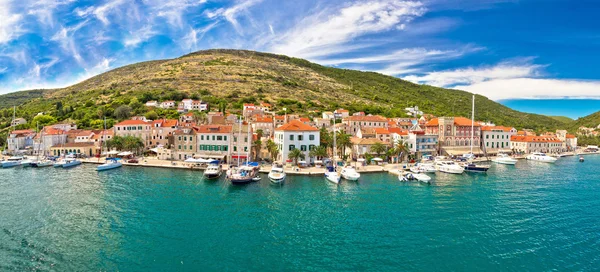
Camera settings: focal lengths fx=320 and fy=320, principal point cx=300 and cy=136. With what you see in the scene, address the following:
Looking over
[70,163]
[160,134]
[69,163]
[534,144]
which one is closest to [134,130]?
[160,134]

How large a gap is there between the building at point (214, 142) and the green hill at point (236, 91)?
1561 inches

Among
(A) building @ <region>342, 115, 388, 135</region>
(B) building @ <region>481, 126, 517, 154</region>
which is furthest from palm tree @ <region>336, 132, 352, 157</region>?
(B) building @ <region>481, 126, 517, 154</region>

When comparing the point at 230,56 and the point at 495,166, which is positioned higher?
the point at 230,56

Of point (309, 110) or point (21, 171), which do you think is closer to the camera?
point (21, 171)

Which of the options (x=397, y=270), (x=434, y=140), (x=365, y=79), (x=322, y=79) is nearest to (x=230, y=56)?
(x=322, y=79)

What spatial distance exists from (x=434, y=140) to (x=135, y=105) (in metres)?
82.3

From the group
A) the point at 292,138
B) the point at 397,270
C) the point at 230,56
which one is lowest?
the point at 397,270

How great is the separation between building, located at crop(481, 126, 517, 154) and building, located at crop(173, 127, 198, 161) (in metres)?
63.1

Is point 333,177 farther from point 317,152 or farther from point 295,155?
point 317,152

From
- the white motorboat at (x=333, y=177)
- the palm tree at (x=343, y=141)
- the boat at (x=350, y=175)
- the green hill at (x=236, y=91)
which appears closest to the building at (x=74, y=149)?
the green hill at (x=236, y=91)

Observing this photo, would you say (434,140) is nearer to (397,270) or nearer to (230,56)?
(397,270)

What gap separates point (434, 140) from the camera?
209ft

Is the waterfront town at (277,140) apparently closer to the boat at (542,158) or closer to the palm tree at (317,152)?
the palm tree at (317,152)

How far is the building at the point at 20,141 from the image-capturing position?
216 ft
